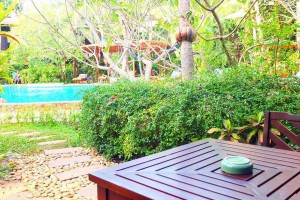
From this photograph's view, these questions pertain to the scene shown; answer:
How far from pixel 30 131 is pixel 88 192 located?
3.69m

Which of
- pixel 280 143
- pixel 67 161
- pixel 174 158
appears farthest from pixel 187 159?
pixel 67 161

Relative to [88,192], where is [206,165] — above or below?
above

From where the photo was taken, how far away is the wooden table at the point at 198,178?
49.3 inches

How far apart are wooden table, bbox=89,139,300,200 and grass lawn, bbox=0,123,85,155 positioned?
366 cm

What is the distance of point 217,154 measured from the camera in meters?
1.83

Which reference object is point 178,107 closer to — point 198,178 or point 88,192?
point 88,192

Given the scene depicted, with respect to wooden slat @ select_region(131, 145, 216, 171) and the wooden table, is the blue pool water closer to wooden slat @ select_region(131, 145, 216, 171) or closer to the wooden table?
wooden slat @ select_region(131, 145, 216, 171)

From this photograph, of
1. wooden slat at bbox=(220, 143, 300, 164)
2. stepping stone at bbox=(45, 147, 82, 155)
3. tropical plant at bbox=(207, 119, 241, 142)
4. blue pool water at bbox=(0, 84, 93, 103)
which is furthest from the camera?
blue pool water at bbox=(0, 84, 93, 103)

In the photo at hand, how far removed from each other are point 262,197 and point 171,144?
226 centimetres

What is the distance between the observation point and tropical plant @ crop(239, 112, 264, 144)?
305 centimetres

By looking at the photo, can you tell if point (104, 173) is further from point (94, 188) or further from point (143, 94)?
point (143, 94)

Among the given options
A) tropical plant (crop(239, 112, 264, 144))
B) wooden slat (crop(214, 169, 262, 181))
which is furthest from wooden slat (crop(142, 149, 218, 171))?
tropical plant (crop(239, 112, 264, 144))

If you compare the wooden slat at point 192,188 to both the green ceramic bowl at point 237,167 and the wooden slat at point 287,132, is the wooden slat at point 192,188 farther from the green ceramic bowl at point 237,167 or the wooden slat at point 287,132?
the wooden slat at point 287,132

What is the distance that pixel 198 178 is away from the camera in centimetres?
142
